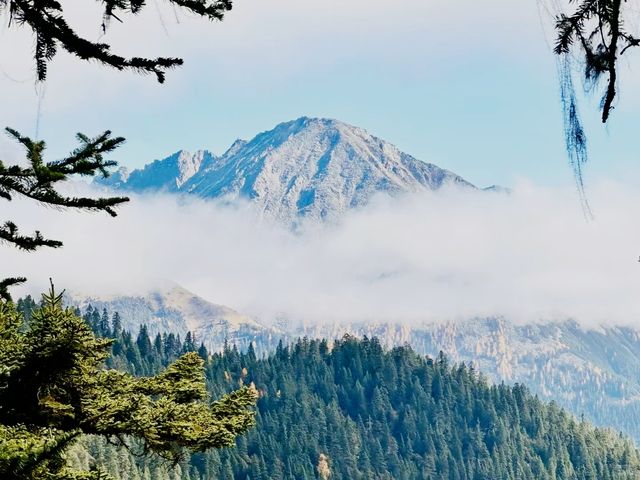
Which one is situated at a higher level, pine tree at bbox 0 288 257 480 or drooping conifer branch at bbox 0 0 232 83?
drooping conifer branch at bbox 0 0 232 83

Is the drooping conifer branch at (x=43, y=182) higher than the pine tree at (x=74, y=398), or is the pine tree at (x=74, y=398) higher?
the drooping conifer branch at (x=43, y=182)

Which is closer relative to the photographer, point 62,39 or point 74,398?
point 62,39

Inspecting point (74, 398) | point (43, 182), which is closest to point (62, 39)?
point (43, 182)

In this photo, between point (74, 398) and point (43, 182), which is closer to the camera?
point (43, 182)

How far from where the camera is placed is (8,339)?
15.3 metres

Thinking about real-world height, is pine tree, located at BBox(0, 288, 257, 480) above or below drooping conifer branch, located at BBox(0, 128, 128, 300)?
below

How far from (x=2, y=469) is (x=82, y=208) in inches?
119

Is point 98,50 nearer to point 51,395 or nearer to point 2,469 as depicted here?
point 2,469

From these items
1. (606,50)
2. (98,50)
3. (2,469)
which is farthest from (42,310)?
(606,50)

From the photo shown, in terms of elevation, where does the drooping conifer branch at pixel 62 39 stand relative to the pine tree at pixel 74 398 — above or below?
above

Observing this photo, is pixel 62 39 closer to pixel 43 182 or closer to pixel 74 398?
pixel 43 182

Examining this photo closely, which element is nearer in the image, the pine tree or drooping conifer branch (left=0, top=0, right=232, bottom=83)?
drooping conifer branch (left=0, top=0, right=232, bottom=83)

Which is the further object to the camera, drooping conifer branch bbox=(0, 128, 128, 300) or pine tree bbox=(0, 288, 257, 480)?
pine tree bbox=(0, 288, 257, 480)

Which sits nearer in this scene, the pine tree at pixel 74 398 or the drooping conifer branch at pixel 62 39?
the drooping conifer branch at pixel 62 39
